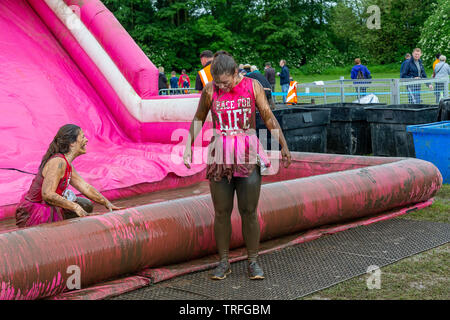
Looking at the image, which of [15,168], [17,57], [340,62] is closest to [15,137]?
[15,168]

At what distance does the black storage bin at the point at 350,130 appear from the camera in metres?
9.66

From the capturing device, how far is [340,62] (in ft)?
133

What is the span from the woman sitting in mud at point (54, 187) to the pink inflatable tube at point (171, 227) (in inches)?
15.5

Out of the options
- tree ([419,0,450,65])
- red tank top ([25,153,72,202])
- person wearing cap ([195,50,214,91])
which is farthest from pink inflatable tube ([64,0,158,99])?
tree ([419,0,450,65])

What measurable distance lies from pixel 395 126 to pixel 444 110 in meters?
0.77

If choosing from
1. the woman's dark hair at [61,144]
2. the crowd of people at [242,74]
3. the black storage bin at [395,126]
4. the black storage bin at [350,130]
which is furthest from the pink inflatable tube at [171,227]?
the black storage bin at [350,130]

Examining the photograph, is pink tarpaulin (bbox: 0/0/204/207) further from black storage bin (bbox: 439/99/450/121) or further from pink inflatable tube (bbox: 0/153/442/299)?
black storage bin (bbox: 439/99/450/121)

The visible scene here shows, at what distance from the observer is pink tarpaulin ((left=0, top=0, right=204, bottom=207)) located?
21.9 feet

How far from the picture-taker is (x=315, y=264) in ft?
14.8

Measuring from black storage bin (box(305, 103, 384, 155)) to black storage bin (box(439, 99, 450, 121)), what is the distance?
1.58 m

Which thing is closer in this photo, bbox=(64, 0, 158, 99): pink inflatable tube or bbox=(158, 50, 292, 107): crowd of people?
bbox=(64, 0, 158, 99): pink inflatable tube

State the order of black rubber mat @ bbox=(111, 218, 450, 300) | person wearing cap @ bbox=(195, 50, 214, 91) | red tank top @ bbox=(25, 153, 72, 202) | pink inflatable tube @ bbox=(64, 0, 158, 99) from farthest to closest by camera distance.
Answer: person wearing cap @ bbox=(195, 50, 214, 91)
pink inflatable tube @ bbox=(64, 0, 158, 99)
red tank top @ bbox=(25, 153, 72, 202)
black rubber mat @ bbox=(111, 218, 450, 300)

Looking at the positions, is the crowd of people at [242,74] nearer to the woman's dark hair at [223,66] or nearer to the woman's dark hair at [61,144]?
the woman's dark hair at [223,66]
